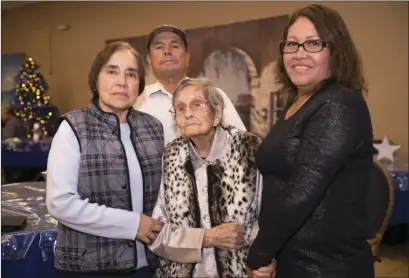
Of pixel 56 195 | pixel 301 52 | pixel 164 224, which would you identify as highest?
pixel 301 52

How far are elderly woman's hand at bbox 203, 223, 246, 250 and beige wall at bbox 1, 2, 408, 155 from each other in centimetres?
324

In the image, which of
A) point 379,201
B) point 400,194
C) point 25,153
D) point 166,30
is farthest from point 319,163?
point 25,153

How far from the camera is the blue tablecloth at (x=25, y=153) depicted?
13.0 ft

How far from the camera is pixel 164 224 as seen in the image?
50.7 inches

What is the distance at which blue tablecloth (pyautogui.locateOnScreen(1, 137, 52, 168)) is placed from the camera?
3.97 meters

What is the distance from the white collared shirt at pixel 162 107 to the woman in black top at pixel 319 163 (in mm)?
279

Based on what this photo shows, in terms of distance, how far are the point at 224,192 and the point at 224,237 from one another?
124 millimetres

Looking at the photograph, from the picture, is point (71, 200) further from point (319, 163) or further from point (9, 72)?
point (9, 72)

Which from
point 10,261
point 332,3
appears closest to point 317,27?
point 10,261

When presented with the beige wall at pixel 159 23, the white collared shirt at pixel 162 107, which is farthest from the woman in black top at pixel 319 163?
the beige wall at pixel 159 23

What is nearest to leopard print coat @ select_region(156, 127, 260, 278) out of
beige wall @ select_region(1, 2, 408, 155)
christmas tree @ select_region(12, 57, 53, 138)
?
beige wall @ select_region(1, 2, 408, 155)

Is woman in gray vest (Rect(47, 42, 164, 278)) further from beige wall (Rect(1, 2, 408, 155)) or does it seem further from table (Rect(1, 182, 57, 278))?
beige wall (Rect(1, 2, 408, 155))

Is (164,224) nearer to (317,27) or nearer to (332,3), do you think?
(317,27)

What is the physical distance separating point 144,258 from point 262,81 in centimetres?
284
